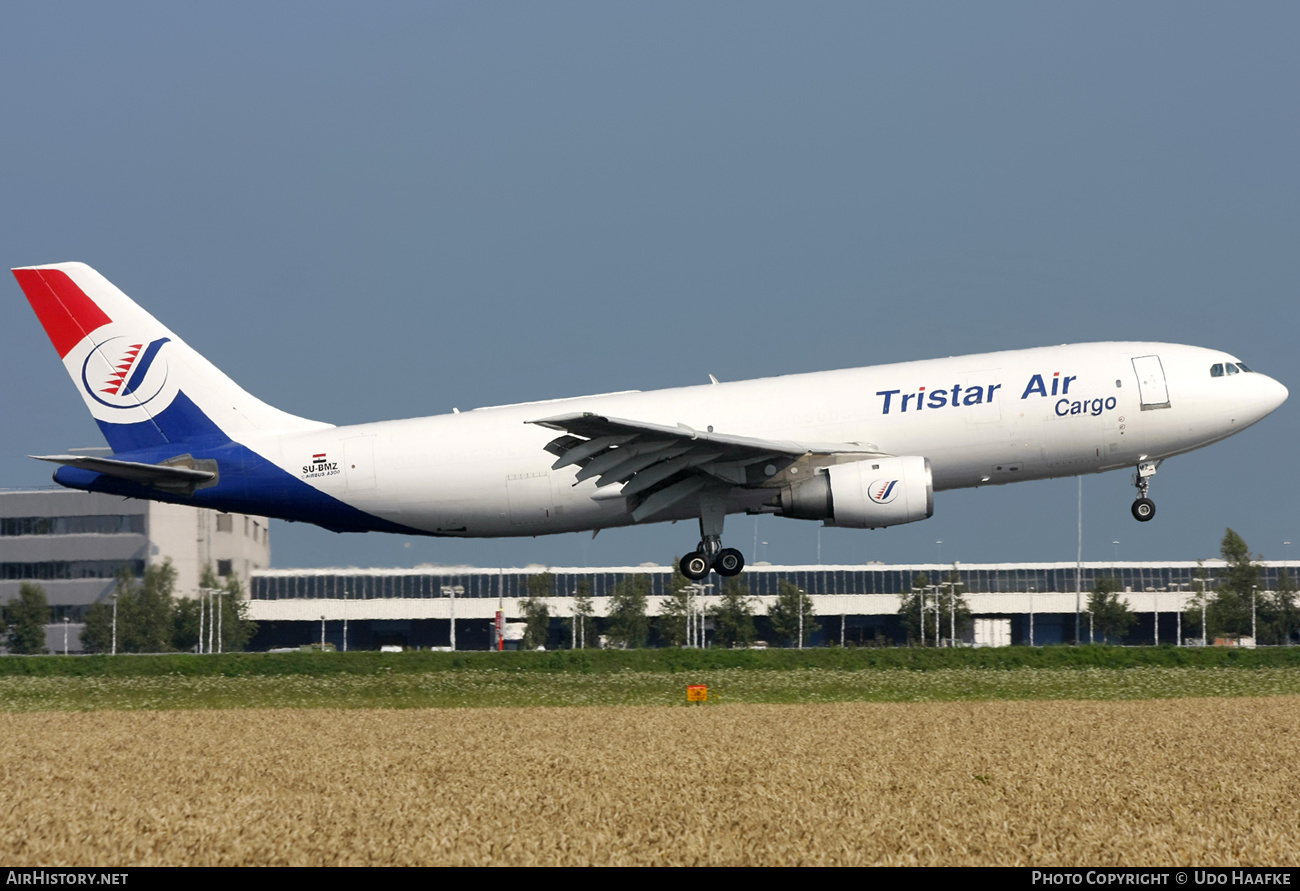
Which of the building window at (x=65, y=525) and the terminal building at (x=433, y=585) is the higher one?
the building window at (x=65, y=525)

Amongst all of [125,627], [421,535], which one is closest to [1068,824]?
[421,535]

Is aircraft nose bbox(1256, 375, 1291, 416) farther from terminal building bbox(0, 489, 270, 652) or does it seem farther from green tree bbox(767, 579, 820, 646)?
terminal building bbox(0, 489, 270, 652)

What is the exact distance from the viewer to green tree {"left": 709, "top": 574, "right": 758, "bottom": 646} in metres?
115

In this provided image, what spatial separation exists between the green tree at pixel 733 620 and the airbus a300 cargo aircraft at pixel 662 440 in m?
82.2

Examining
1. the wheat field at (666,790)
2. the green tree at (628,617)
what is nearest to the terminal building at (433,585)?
the green tree at (628,617)

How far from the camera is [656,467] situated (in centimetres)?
3244

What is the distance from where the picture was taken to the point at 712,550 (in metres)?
33.9

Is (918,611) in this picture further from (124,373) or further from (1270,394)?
(124,373)

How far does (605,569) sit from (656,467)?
115127mm

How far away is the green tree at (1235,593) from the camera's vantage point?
107188mm

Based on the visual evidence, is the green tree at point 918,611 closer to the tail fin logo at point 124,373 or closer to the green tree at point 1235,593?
the green tree at point 1235,593

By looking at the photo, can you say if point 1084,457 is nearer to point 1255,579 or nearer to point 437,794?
point 437,794

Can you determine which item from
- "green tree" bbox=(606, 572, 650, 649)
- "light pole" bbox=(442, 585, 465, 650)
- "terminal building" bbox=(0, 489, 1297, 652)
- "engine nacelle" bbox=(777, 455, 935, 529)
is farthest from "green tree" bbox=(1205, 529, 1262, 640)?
"engine nacelle" bbox=(777, 455, 935, 529)

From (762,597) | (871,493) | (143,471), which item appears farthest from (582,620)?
(871,493)
